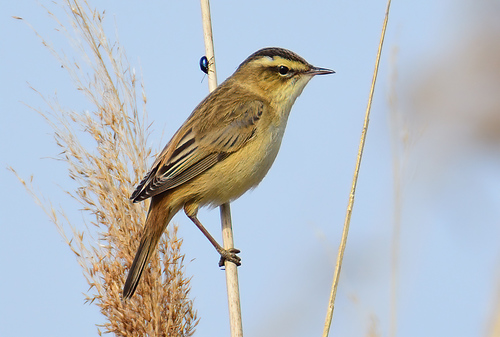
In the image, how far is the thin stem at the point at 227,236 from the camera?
2574 millimetres

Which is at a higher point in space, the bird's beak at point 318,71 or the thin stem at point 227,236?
the bird's beak at point 318,71

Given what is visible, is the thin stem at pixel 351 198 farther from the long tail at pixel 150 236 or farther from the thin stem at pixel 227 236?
the long tail at pixel 150 236

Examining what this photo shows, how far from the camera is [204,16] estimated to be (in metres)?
3.30

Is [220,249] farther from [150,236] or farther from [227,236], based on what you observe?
[150,236]

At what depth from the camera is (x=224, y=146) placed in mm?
3666

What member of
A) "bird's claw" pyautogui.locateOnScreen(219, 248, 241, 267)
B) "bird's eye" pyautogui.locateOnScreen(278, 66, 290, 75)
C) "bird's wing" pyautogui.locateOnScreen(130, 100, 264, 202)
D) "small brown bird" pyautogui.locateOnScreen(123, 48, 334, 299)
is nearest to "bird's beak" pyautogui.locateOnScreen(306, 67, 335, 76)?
"small brown bird" pyautogui.locateOnScreen(123, 48, 334, 299)

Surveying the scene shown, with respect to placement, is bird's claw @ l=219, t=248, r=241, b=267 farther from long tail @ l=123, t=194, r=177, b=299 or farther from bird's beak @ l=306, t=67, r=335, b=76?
bird's beak @ l=306, t=67, r=335, b=76

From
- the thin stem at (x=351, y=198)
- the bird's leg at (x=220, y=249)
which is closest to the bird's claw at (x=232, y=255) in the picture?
the bird's leg at (x=220, y=249)

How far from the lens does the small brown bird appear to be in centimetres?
357

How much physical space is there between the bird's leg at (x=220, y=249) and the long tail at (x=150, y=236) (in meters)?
0.18

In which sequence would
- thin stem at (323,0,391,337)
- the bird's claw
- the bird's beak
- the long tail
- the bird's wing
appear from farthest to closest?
1. the bird's beak
2. the bird's wing
3. the bird's claw
4. the long tail
5. thin stem at (323,0,391,337)

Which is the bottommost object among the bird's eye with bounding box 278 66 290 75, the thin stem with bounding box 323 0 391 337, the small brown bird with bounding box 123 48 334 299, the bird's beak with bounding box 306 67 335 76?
the thin stem with bounding box 323 0 391 337

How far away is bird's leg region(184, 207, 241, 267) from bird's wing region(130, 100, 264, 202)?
0.28m

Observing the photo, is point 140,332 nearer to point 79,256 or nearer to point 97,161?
point 79,256
